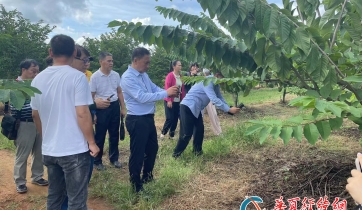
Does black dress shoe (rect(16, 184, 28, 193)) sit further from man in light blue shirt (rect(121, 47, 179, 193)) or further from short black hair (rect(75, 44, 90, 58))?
short black hair (rect(75, 44, 90, 58))

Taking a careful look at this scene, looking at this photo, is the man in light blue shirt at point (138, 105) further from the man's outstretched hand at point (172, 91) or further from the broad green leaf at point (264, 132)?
the broad green leaf at point (264, 132)

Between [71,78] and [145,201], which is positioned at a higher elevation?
[71,78]

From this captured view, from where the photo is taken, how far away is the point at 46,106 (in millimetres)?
2479

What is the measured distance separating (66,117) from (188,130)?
8.20ft

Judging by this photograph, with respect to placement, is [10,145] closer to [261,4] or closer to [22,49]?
[261,4]

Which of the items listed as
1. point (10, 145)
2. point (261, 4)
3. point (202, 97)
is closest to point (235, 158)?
point (202, 97)

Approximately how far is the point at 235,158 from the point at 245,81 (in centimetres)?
200

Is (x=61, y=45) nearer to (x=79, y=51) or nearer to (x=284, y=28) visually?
(x=79, y=51)

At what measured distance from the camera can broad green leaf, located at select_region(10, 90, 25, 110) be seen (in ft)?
5.86

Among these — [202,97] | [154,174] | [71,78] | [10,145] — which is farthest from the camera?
[10,145]

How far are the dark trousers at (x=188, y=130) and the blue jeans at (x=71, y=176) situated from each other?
2.32 m

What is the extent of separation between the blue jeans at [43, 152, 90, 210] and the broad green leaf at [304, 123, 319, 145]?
1670 mm

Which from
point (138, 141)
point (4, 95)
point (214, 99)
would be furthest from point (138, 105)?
point (4, 95)

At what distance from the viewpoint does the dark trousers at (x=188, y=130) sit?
15.6 feet
